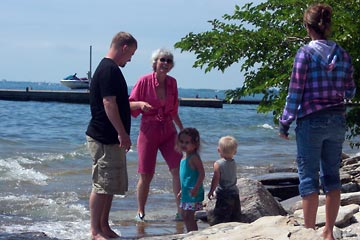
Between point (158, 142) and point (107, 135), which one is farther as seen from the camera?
point (158, 142)

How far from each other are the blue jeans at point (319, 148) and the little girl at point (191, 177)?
149 cm

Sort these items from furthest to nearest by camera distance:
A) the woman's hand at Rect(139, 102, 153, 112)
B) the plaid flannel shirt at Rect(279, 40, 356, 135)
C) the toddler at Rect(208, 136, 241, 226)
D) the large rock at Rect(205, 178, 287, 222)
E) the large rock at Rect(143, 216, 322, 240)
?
the large rock at Rect(205, 178, 287, 222) < the woman's hand at Rect(139, 102, 153, 112) < the toddler at Rect(208, 136, 241, 226) < the plaid flannel shirt at Rect(279, 40, 356, 135) < the large rock at Rect(143, 216, 322, 240)

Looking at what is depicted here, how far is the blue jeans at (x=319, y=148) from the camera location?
5.38m

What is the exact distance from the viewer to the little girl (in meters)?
6.82

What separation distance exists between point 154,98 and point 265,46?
2.31 metres

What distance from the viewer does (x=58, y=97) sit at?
54906 mm

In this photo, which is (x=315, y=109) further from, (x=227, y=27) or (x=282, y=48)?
(x=227, y=27)

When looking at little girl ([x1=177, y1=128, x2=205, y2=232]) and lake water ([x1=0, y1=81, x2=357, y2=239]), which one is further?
lake water ([x1=0, y1=81, x2=357, y2=239])

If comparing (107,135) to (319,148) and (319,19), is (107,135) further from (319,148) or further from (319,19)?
(319,19)

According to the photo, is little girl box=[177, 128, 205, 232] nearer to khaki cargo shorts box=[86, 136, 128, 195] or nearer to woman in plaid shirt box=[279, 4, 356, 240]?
khaki cargo shorts box=[86, 136, 128, 195]

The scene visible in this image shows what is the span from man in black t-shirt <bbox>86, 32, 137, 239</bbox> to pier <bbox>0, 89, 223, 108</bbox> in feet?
153

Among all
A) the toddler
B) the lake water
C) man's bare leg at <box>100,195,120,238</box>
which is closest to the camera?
man's bare leg at <box>100,195,120,238</box>

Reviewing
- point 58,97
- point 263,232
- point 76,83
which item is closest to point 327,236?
point 263,232

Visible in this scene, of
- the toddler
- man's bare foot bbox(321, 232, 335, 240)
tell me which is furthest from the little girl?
man's bare foot bbox(321, 232, 335, 240)
